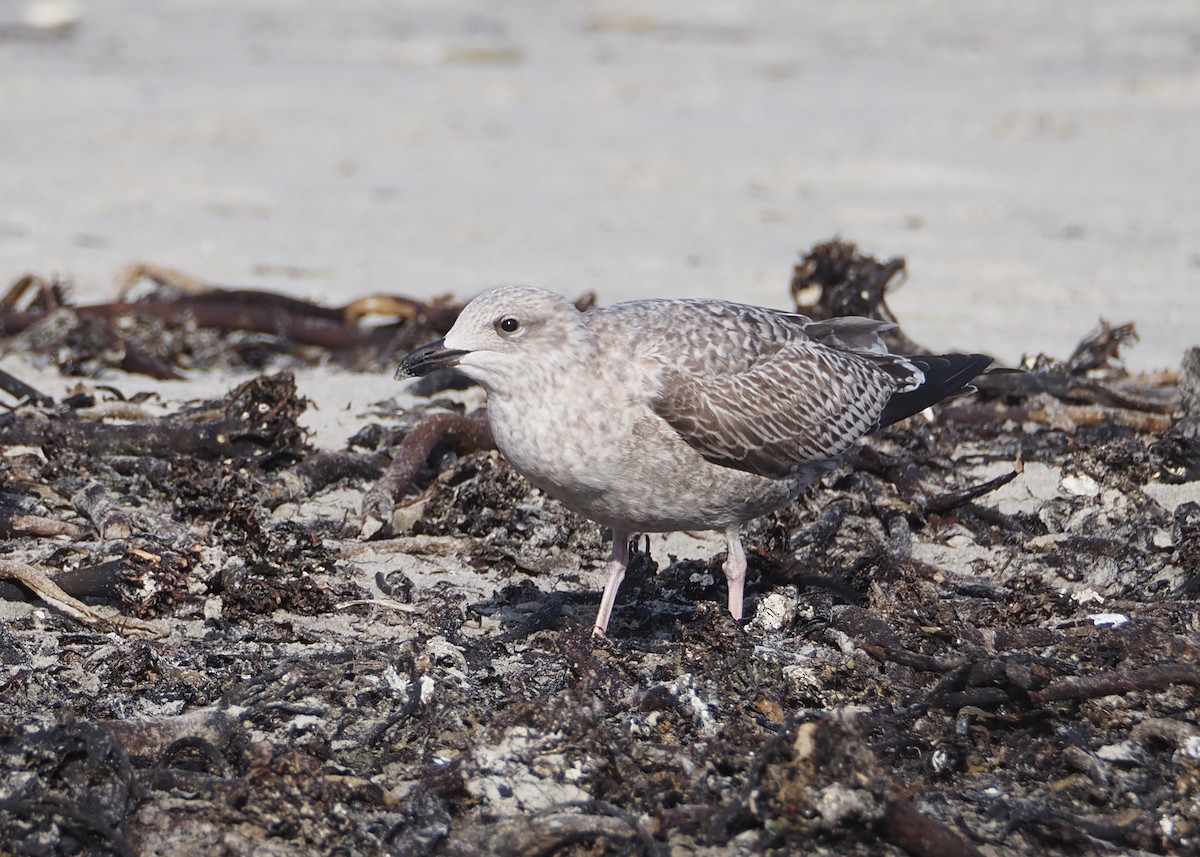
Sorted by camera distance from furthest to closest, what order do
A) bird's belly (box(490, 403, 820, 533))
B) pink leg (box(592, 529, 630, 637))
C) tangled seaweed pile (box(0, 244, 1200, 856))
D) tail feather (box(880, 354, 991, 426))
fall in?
tail feather (box(880, 354, 991, 426))
pink leg (box(592, 529, 630, 637))
bird's belly (box(490, 403, 820, 533))
tangled seaweed pile (box(0, 244, 1200, 856))

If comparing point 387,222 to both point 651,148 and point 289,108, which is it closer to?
point 651,148

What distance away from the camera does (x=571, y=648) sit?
402 centimetres

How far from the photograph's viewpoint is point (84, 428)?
537 cm

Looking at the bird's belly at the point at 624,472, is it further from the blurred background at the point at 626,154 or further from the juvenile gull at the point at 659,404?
the blurred background at the point at 626,154

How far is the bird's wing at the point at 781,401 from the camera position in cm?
420

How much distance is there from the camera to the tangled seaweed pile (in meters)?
3.19

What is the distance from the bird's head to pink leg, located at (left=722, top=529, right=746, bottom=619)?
787 mm

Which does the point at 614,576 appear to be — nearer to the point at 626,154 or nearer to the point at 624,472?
the point at 624,472

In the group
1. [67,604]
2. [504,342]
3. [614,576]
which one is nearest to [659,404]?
[504,342]

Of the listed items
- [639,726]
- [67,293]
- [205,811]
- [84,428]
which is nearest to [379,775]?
[205,811]

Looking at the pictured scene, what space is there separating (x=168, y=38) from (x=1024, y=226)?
33.1 feet

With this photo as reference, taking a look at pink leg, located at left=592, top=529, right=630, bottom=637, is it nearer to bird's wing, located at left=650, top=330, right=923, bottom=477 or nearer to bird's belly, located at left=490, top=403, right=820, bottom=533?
bird's belly, located at left=490, top=403, right=820, bottom=533

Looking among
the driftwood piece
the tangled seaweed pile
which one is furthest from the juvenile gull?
the driftwood piece

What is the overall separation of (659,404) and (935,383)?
128 centimetres
